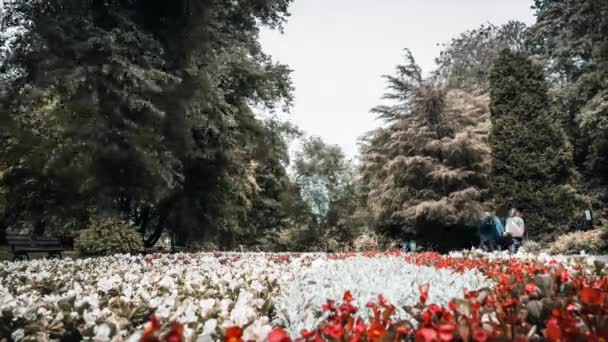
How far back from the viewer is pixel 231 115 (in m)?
15.5

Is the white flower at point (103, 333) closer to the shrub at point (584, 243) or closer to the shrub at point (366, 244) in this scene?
the shrub at point (584, 243)

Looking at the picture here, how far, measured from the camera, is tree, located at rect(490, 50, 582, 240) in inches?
676

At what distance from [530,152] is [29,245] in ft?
54.9

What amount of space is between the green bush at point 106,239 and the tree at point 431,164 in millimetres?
12209

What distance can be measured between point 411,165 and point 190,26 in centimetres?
1206

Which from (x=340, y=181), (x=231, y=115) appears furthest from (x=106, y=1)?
(x=340, y=181)

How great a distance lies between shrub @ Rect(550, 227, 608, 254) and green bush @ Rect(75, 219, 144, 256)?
1219 cm

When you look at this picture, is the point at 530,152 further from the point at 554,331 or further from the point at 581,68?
the point at 554,331

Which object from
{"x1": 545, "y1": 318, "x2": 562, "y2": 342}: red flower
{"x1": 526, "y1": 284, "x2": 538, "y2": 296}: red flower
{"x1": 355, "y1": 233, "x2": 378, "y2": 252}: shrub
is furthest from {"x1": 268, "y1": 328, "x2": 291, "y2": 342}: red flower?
{"x1": 355, "y1": 233, "x2": 378, "y2": 252}: shrub

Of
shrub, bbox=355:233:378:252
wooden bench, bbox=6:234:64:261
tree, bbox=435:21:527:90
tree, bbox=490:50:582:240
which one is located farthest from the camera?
tree, bbox=435:21:527:90

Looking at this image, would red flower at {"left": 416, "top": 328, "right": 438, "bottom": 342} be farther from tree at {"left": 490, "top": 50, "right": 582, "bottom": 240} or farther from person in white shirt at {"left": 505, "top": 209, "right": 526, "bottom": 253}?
tree at {"left": 490, "top": 50, "right": 582, "bottom": 240}

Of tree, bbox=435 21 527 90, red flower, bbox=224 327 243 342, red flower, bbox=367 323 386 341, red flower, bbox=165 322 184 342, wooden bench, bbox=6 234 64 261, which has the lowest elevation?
red flower, bbox=367 323 386 341

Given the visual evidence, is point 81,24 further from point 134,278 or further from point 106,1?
point 134,278

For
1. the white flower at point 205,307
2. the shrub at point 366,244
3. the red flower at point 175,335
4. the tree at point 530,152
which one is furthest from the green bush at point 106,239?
the shrub at point 366,244
